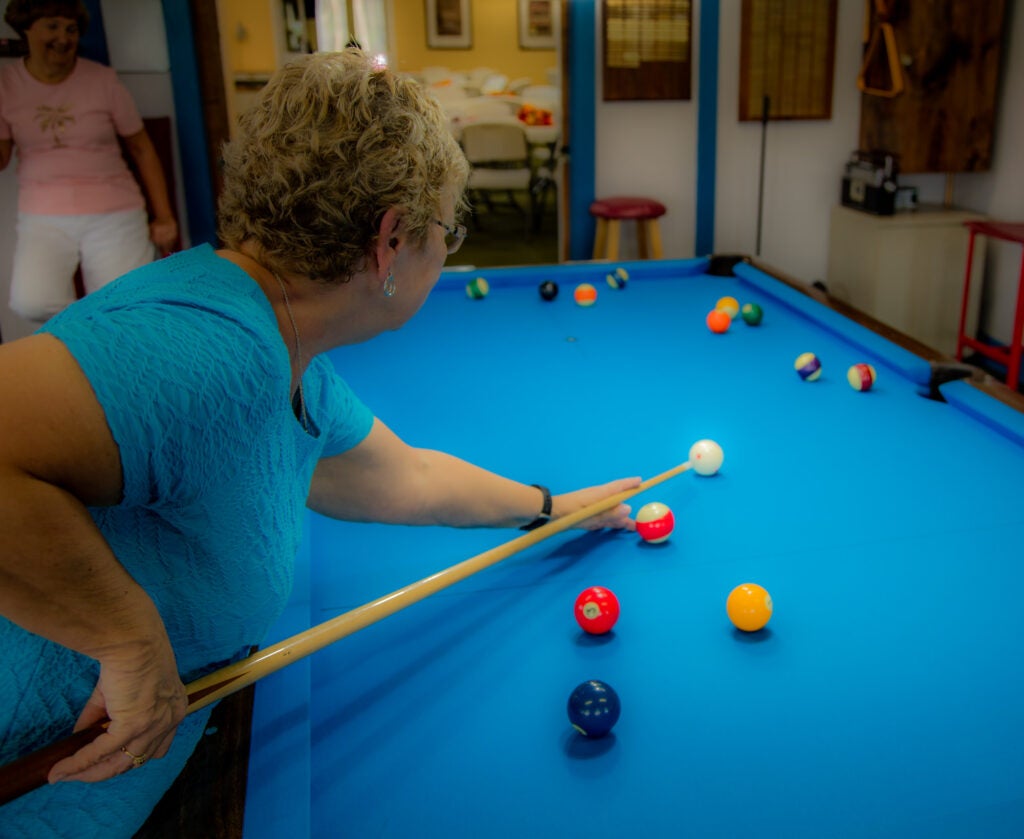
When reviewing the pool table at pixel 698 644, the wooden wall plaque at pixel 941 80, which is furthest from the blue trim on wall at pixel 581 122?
the pool table at pixel 698 644

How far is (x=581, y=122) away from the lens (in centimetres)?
476

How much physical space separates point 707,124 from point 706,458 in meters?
3.58

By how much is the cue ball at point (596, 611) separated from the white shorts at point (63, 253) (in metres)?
2.91

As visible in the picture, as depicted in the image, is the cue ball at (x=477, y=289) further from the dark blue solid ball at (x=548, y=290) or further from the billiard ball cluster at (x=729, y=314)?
the billiard ball cluster at (x=729, y=314)

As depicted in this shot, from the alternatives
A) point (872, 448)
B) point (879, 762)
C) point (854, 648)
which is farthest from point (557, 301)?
point (879, 762)

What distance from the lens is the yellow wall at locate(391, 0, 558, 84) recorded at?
8320mm

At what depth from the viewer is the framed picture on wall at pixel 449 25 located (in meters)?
8.30

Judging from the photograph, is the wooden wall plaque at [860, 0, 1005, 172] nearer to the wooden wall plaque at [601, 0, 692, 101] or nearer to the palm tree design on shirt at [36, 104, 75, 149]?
the wooden wall plaque at [601, 0, 692, 101]

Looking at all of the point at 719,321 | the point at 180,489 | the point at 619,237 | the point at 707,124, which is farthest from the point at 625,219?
the point at 180,489

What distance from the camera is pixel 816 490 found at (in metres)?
1.65

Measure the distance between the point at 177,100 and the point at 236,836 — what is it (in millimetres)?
4180

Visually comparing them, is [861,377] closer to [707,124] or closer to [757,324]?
[757,324]

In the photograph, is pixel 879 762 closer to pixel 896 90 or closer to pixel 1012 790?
pixel 1012 790

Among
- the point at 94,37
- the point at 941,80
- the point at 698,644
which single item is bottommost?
the point at 698,644
